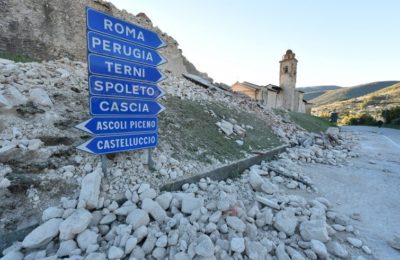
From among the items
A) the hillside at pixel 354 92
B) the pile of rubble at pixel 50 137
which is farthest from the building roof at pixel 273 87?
the hillside at pixel 354 92

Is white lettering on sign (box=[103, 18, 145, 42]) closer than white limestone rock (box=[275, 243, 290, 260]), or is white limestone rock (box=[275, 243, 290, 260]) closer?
white limestone rock (box=[275, 243, 290, 260])

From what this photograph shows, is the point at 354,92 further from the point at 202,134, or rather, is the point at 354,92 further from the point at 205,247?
the point at 205,247

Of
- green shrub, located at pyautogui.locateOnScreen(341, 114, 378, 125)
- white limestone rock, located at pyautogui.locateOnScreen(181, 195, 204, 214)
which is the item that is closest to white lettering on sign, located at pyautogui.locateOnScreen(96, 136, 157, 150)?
white limestone rock, located at pyautogui.locateOnScreen(181, 195, 204, 214)

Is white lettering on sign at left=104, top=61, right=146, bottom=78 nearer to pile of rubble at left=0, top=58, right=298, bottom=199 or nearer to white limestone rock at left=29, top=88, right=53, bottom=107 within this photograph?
pile of rubble at left=0, top=58, right=298, bottom=199

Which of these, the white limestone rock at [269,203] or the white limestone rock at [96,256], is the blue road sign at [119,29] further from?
the white limestone rock at [269,203]

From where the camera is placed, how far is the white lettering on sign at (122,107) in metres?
2.55

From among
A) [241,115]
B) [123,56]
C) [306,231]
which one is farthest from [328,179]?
[123,56]

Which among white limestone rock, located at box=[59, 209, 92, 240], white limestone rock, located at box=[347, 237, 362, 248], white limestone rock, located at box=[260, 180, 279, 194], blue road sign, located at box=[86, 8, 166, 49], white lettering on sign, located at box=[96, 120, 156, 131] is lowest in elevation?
white limestone rock, located at box=[347, 237, 362, 248]

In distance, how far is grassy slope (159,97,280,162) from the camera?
4.21 m

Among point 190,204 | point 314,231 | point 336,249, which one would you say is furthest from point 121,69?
point 336,249

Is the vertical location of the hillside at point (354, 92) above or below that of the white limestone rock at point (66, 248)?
above

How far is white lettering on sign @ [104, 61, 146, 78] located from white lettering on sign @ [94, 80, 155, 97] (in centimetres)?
15

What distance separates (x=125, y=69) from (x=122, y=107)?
518 mm

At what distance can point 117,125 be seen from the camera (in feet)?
8.84
